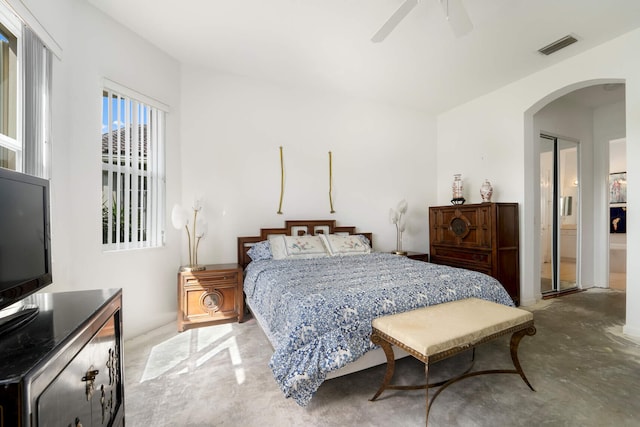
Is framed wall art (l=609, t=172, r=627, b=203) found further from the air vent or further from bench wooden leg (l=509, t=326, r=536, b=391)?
bench wooden leg (l=509, t=326, r=536, b=391)

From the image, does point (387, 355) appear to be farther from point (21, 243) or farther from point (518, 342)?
point (21, 243)

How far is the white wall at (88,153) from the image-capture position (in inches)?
79.5

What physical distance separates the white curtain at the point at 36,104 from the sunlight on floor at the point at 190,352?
1.55 meters

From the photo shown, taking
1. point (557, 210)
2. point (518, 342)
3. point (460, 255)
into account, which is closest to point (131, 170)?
point (518, 342)

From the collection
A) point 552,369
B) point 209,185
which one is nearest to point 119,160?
point 209,185

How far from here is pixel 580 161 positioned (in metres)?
4.35

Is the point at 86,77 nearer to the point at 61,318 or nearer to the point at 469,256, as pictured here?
the point at 61,318

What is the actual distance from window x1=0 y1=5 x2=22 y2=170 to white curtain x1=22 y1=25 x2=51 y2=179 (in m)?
0.04

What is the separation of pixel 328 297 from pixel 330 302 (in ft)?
0.19

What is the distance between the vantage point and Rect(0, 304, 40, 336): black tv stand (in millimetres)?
845

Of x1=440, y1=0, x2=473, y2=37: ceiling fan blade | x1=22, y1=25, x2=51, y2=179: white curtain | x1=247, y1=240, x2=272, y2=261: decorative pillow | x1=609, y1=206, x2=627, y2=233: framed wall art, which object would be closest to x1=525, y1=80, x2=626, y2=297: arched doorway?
x1=609, y1=206, x2=627, y2=233: framed wall art

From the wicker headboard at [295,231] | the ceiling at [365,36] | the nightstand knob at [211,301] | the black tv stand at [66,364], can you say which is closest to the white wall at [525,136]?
the ceiling at [365,36]

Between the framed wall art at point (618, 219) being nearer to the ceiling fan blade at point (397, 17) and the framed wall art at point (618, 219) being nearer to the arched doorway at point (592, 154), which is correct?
the arched doorway at point (592, 154)

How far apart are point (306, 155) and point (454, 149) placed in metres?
2.47
